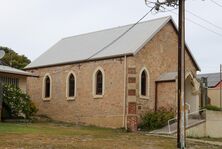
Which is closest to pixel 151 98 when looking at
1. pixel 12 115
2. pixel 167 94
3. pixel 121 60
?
pixel 167 94

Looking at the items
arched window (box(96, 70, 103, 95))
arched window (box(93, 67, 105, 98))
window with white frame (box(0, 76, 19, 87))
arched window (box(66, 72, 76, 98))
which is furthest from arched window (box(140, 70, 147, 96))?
window with white frame (box(0, 76, 19, 87))

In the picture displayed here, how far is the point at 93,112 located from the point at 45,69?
24.6ft

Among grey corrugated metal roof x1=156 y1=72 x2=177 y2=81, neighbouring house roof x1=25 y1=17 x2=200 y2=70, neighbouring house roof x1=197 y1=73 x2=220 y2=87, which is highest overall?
neighbouring house roof x1=25 y1=17 x2=200 y2=70

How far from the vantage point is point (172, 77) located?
1436 inches

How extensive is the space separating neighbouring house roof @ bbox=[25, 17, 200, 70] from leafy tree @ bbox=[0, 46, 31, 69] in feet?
50.7

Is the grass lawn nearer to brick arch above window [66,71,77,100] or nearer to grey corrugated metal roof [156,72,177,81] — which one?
grey corrugated metal roof [156,72,177,81]

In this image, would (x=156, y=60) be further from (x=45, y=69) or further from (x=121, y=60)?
(x=45, y=69)

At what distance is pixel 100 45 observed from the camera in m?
40.5

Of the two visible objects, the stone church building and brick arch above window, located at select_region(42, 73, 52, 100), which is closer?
the stone church building

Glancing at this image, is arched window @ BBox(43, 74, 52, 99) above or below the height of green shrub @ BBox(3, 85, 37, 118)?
above

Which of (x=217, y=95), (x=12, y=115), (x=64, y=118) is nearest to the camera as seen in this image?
(x=12, y=115)

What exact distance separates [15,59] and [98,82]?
27.7m

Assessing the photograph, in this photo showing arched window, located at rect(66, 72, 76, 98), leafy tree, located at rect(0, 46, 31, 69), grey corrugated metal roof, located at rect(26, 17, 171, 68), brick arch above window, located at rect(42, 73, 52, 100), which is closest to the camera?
grey corrugated metal roof, located at rect(26, 17, 171, 68)

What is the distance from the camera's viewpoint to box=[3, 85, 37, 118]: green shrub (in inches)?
1358
